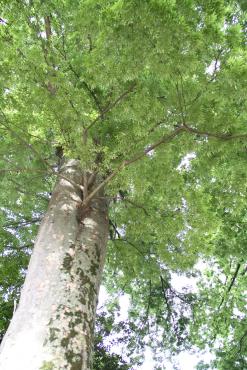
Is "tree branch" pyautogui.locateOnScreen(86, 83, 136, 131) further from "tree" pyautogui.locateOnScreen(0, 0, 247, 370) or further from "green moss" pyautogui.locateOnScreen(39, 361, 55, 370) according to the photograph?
"green moss" pyautogui.locateOnScreen(39, 361, 55, 370)

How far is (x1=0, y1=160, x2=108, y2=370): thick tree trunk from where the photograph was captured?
2545 mm

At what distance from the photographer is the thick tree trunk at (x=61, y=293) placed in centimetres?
254

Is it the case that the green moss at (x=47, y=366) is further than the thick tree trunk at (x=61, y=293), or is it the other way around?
the thick tree trunk at (x=61, y=293)

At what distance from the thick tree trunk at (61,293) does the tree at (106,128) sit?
11mm

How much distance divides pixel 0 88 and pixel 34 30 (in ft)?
2.32

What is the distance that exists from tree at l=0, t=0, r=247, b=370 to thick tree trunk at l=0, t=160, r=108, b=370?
0.01 metres

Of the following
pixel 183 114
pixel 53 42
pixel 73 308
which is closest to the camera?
pixel 73 308

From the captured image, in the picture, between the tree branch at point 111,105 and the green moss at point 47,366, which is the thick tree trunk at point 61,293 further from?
the tree branch at point 111,105

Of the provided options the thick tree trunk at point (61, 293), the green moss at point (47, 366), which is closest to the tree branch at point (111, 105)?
the thick tree trunk at point (61, 293)

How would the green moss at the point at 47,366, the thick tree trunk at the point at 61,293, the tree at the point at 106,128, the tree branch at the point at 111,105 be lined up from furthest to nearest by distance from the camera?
the tree branch at the point at 111,105 < the tree at the point at 106,128 < the thick tree trunk at the point at 61,293 < the green moss at the point at 47,366

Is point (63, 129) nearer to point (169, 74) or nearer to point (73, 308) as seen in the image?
point (169, 74)

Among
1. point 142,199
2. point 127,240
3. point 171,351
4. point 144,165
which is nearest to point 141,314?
point 171,351

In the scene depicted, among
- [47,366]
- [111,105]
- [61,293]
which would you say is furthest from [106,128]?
[47,366]

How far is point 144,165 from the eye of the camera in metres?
4.20
